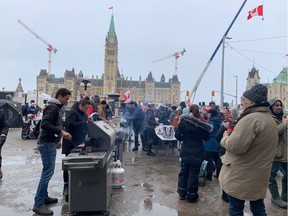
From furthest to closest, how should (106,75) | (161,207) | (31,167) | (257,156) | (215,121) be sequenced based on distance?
(106,75) → (31,167) → (215,121) → (161,207) → (257,156)

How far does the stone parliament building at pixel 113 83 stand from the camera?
491 ft

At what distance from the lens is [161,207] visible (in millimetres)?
5332

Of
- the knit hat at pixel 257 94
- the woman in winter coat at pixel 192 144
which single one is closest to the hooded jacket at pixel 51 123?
the woman in winter coat at pixel 192 144

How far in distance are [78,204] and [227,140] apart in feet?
8.40

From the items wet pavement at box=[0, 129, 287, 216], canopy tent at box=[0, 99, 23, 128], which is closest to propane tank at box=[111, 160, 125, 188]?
wet pavement at box=[0, 129, 287, 216]

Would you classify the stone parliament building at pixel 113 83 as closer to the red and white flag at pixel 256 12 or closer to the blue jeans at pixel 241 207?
the red and white flag at pixel 256 12

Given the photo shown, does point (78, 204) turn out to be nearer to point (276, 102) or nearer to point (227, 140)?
point (227, 140)

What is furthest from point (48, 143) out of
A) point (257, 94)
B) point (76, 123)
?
point (257, 94)

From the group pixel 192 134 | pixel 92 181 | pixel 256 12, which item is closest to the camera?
pixel 92 181

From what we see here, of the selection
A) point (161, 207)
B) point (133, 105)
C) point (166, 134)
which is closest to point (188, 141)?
point (161, 207)

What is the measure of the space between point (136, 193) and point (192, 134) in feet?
5.64

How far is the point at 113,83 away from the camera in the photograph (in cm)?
15038

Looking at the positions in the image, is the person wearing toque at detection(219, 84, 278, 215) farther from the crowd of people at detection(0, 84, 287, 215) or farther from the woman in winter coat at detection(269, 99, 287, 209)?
the woman in winter coat at detection(269, 99, 287, 209)

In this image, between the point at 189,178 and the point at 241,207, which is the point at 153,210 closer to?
the point at 189,178
